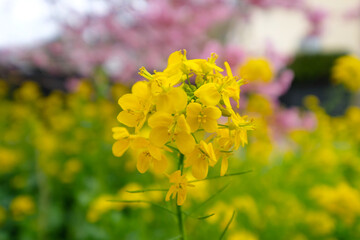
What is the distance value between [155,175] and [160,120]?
3.16 ft

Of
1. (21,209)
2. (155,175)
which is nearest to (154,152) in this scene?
(155,175)

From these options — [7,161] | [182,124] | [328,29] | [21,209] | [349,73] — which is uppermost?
[328,29]

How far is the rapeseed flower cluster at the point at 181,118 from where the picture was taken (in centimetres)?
43

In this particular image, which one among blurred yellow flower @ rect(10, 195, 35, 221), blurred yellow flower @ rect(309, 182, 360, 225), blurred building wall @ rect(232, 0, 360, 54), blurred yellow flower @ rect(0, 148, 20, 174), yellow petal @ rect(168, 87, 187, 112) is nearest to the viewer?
yellow petal @ rect(168, 87, 187, 112)

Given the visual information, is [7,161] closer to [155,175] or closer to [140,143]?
[155,175]

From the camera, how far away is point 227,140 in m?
0.49

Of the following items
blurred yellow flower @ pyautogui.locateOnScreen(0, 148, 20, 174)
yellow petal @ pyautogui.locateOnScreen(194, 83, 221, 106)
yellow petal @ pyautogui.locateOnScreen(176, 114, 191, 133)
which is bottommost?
yellow petal @ pyautogui.locateOnScreen(176, 114, 191, 133)

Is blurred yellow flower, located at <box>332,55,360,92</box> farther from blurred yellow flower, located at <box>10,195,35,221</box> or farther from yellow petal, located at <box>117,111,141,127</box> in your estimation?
blurred yellow flower, located at <box>10,195,35,221</box>

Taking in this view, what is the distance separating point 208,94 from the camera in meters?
0.45

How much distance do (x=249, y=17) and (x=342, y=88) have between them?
30.6 inches

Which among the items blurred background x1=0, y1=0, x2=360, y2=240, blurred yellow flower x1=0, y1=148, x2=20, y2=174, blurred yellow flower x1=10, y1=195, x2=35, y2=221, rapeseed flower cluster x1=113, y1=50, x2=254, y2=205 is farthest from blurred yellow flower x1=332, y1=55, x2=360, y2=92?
blurred yellow flower x1=0, y1=148, x2=20, y2=174

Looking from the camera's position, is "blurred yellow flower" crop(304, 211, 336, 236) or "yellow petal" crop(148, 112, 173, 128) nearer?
"yellow petal" crop(148, 112, 173, 128)

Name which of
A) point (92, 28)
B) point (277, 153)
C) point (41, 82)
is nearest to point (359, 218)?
point (277, 153)

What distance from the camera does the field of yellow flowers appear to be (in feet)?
1.51
